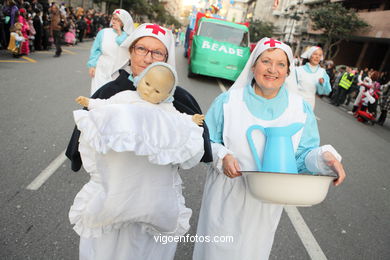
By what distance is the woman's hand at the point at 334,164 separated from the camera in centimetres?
155

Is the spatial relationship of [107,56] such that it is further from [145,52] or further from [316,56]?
[316,56]

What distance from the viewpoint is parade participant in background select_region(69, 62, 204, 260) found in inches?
51.4

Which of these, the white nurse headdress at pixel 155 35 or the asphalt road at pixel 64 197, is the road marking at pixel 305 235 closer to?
the asphalt road at pixel 64 197

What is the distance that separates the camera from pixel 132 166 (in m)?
1.42

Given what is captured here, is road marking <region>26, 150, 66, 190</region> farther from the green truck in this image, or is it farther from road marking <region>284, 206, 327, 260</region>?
the green truck

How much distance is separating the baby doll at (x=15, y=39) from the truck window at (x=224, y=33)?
258 inches

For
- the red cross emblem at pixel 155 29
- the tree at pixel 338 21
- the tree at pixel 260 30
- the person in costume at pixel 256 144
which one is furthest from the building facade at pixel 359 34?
the red cross emblem at pixel 155 29

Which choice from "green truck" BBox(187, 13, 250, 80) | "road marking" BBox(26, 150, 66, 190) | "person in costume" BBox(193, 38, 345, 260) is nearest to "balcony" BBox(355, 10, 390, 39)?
"green truck" BBox(187, 13, 250, 80)

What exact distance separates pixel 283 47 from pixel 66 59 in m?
11.6

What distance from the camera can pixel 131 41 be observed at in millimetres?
1928

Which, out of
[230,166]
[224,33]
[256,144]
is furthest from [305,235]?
[224,33]

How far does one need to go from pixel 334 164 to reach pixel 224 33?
34.6ft

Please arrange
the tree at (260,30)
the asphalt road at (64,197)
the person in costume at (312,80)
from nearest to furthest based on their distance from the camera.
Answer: the asphalt road at (64,197)
the person in costume at (312,80)
the tree at (260,30)

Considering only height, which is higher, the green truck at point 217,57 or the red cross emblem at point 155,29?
the red cross emblem at point 155,29
